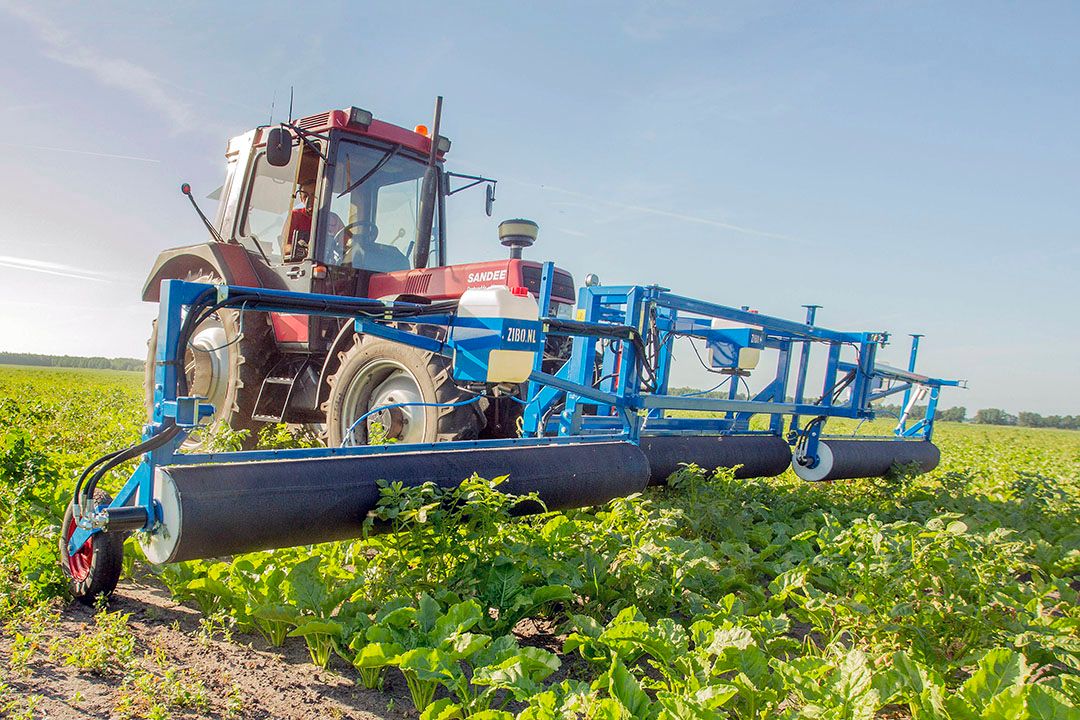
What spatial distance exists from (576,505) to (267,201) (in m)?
4.07

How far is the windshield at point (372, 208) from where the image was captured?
222 inches

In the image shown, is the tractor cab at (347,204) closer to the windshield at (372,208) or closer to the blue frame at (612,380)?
the windshield at (372,208)

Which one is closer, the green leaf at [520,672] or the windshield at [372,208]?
the green leaf at [520,672]

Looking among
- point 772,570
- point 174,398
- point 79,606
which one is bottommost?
point 79,606

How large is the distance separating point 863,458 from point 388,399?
12.5 feet

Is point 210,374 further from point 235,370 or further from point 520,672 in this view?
point 520,672

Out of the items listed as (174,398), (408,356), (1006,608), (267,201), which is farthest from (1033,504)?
(267,201)

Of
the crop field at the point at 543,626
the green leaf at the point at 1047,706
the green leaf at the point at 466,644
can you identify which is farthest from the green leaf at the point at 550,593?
the green leaf at the point at 1047,706

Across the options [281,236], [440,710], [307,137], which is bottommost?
[440,710]

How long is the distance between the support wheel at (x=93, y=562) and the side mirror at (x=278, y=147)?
2478mm

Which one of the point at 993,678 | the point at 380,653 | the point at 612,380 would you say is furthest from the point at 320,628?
the point at 612,380

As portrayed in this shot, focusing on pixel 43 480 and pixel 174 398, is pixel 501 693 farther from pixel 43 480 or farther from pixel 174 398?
pixel 43 480

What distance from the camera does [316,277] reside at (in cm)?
550

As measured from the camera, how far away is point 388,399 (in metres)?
4.73
